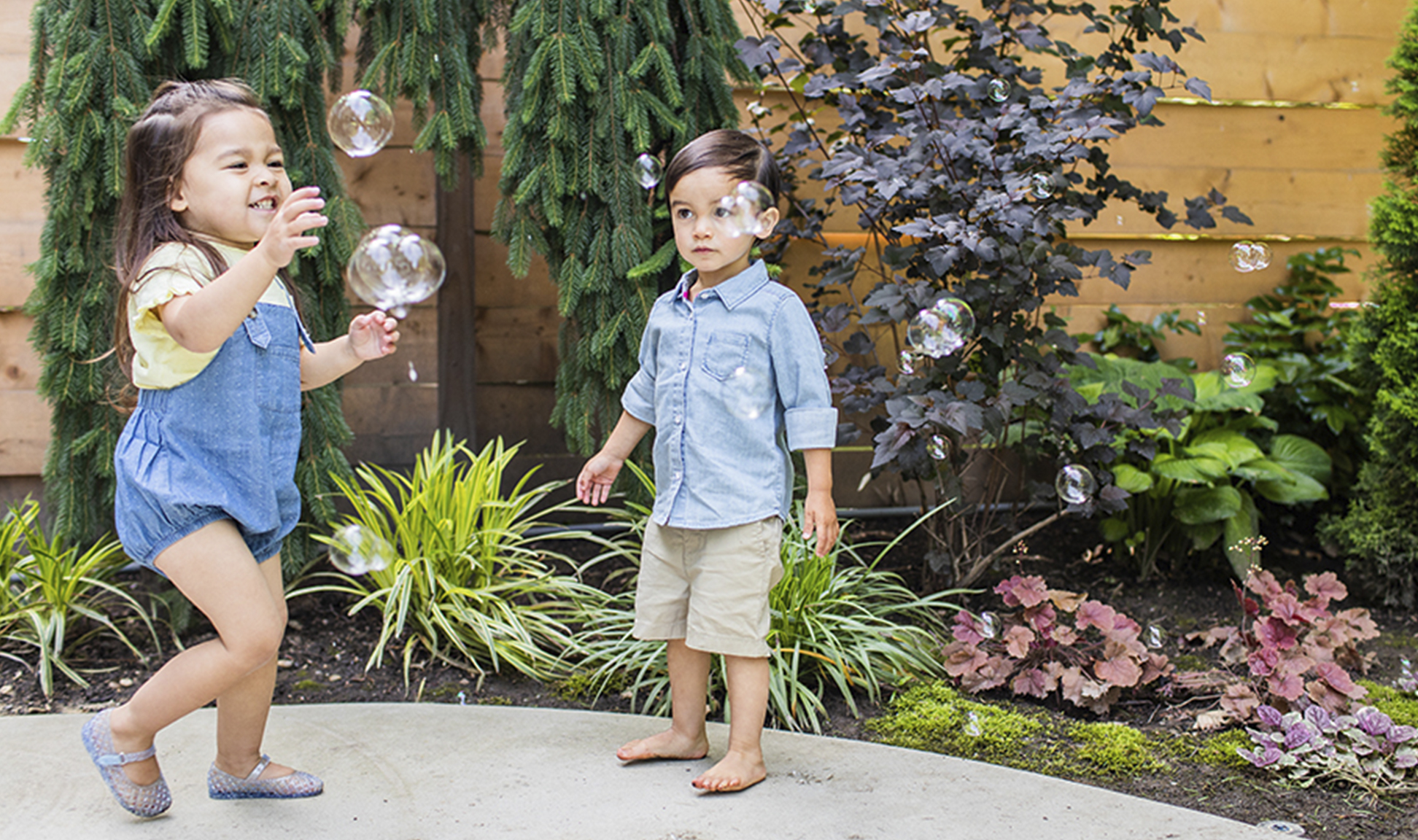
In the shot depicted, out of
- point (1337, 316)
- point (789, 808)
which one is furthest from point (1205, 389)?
point (789, 808)

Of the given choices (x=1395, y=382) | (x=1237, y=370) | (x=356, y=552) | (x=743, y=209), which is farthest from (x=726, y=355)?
(x=1395, y=382)

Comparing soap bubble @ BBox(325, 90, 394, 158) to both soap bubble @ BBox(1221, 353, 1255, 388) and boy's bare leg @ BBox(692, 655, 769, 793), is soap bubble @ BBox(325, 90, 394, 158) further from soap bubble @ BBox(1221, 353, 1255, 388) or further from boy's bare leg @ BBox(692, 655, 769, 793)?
soap bubble @ BBox(1221, 353, 1255, 388)

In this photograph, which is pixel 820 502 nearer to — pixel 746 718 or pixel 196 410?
pixel 746 718

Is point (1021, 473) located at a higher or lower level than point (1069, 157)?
lower

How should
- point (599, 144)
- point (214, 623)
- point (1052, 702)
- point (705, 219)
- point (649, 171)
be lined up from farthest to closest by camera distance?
point (599, 144)
point (649, 171)
point (1052, 702)
point (705, 219)
point (214, 623)

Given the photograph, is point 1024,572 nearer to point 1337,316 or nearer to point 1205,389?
point 1205,389

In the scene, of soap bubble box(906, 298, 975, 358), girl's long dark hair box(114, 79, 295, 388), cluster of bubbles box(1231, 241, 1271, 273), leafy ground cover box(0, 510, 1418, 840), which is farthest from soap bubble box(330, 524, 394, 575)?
cluster of bubbles box(1231, 241, 1271, 273)

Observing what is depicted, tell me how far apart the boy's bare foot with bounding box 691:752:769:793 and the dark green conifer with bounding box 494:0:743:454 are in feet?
Answer: 4.47

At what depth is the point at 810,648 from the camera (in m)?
2.75

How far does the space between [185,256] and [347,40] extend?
86.5 inches

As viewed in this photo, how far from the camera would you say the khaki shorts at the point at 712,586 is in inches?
85.2

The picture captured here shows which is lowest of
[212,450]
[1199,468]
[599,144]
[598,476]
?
[1199,468]

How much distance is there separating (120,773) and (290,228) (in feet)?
3.62

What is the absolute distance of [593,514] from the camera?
13.4 feet
